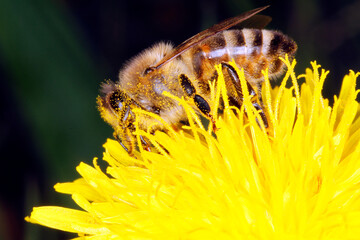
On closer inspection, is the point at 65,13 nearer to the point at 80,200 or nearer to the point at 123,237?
the point at 80,200

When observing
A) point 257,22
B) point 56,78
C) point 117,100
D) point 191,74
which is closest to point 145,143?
point 117,100

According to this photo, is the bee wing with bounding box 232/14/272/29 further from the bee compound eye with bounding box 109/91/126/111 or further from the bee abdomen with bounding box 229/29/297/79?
the bee compound eye with bounding box 109/91/126/111

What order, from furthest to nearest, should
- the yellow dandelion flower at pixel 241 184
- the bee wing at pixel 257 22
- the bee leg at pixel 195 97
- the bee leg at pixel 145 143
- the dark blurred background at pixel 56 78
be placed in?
the dark blurred background at pixel 56 78
the bee wing at pixel 257 22
the bee leg at pixel 145 143
the bee leg at pixel 195 97
the yellow dandelion flower at pixel 241 184

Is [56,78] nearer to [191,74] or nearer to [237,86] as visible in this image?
[191,74]

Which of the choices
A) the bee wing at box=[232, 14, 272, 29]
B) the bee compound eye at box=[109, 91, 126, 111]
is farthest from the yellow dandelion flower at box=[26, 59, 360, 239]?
the bee wing at box=[232, 14, 272, 29]

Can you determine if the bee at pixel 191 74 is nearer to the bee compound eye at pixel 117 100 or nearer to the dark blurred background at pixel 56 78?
the bee compound eye at pixel 117 100

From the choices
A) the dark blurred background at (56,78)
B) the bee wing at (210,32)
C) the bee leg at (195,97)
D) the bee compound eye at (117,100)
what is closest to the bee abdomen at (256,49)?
the bee wing at (210,32)
